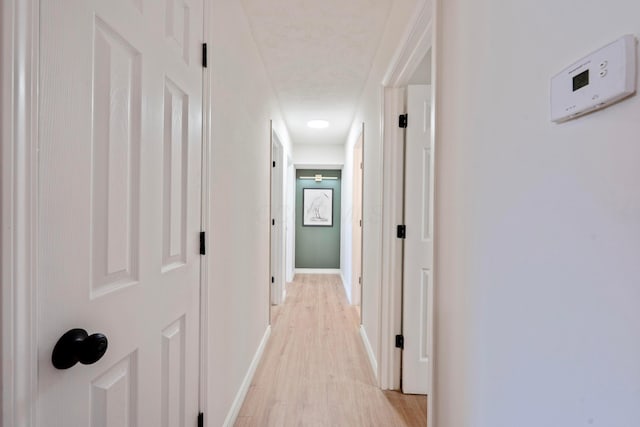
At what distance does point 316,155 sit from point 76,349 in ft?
16.3

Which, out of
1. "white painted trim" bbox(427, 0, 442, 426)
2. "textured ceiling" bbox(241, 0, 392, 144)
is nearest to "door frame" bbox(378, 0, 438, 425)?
"textured ceiling" bbox(241, 0, 392, 144)

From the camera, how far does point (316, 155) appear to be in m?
5.39

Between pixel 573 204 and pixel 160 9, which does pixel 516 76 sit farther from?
pixel 160 9

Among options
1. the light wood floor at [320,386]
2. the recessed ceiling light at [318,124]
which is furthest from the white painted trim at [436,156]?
the recessed ceiling light at [318,124]

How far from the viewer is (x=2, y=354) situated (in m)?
0.48

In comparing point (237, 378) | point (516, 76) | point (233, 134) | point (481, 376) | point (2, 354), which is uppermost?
point (233, 134)

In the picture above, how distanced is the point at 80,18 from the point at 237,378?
1846 mm

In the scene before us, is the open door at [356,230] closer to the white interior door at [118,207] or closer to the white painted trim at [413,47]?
the white painted trim at [413,47]

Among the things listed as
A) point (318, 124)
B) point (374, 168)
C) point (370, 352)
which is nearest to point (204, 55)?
point (374, 168)

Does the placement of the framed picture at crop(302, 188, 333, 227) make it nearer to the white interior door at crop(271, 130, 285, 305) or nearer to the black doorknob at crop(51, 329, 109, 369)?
the white interior door at crop(271, 130, 285, 305)

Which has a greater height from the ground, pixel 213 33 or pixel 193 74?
pixel 213 33

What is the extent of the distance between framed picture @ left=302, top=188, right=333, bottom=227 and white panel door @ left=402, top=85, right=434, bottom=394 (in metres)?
4.07

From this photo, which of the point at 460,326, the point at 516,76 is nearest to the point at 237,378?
the point at 460,326

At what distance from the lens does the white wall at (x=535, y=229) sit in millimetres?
492
